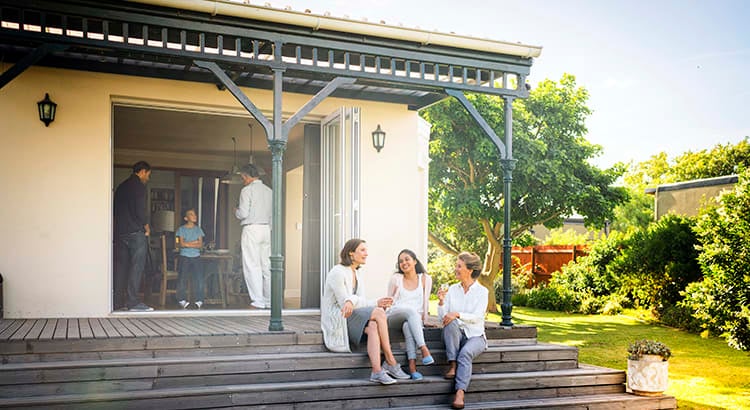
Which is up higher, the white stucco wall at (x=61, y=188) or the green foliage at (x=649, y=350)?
the white stucco wall at (x=61, y=188)

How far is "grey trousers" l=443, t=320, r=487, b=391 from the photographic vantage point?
603 centimetres

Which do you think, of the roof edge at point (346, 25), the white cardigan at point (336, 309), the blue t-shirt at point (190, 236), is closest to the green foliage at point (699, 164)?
the roof edge at point (346, 25)

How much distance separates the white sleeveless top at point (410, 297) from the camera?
21.7ft

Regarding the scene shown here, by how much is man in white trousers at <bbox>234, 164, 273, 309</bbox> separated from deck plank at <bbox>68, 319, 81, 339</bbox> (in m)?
1.96

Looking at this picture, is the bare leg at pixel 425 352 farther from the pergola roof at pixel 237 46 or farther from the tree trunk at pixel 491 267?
the tree trunk at pixel 491 267

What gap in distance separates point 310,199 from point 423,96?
5.91ft

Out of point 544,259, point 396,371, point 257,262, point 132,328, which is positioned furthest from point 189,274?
point 544,259

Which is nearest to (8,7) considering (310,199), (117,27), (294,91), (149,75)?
(117,27)

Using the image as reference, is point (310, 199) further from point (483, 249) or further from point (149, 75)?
point (483, 249)

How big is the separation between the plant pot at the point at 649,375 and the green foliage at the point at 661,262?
19.7ft

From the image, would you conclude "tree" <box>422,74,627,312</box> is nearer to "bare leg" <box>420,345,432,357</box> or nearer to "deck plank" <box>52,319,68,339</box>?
"bare leg" <box>420,345,432,357</box>

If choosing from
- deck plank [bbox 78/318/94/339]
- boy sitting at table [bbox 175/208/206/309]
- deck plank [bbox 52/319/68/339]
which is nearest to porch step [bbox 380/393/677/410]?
deck plank [bbox 78/318/94/339]

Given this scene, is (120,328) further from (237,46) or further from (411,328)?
(237,46)

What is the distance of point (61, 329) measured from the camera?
248 inches
